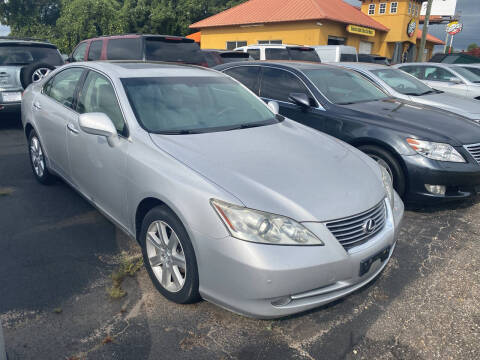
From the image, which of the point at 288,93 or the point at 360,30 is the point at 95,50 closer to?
the point at 288,93

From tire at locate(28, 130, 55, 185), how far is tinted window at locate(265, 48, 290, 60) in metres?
8.43

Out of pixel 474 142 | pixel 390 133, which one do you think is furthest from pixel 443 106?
pixel 390 133

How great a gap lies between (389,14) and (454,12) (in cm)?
1483

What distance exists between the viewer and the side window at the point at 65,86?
4.05 m

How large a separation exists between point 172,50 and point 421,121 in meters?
5.27

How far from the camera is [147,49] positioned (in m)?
7.82

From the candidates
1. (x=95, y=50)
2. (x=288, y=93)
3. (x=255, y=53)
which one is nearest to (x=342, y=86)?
(x=288, y=93)

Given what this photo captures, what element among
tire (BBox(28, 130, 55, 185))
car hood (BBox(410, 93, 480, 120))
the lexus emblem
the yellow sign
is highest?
the yellow sign

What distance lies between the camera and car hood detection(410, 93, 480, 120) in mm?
6316

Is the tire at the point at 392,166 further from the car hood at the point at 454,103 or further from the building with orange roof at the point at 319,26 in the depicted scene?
the building with orange roof at the point at 319,26

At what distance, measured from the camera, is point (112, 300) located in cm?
287

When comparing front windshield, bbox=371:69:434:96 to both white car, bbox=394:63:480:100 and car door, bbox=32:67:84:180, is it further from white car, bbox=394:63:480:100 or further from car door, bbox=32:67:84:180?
car door, bbox=32:67:84:180

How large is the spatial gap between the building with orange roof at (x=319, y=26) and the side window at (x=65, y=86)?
19.7 m

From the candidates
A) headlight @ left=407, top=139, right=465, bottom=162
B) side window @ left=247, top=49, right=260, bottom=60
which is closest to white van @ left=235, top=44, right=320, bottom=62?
side window @ left=247, top=49, right=260, bottom=60
